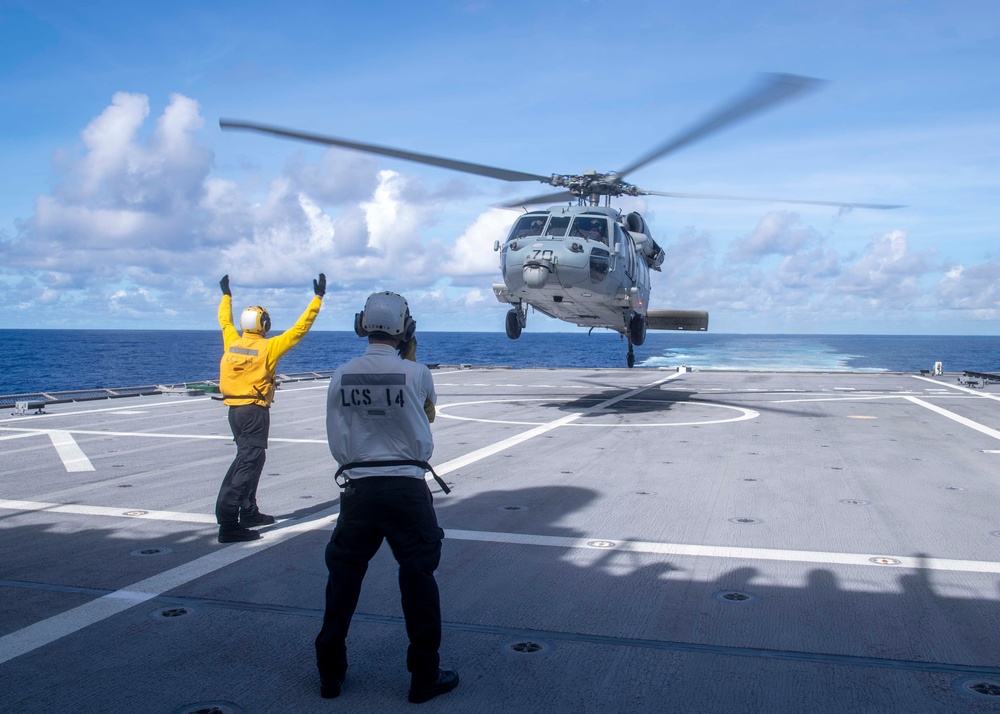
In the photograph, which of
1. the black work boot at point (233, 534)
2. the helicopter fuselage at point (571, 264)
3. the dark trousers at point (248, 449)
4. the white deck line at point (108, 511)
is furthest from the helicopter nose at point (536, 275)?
the black work boot at point (233, 534)

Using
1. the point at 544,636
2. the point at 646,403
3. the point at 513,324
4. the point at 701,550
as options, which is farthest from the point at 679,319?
the point at 544,636

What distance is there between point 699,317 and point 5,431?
59.6 feet

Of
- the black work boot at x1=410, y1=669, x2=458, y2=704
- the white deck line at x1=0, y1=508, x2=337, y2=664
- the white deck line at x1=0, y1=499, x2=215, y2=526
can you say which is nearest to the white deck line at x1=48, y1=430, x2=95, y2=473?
the white deck line at x1=0, y1=499, x2=215, y2=526

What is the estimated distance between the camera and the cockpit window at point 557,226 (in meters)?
16.5

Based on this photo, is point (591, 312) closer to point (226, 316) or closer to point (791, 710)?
point (226, 316)

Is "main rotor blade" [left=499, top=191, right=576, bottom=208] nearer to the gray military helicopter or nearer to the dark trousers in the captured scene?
the gray military helicopter

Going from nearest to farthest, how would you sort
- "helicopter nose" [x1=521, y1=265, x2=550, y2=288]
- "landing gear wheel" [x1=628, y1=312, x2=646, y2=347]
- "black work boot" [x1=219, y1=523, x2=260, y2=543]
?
"black work boot" [x1=219, y1=523, x2=260, y2=543], "helicopter nose" [x1=521, y1=265, x2=550, y2=288], "landing gear wheel" [x1=628, y1=312, x2=646, y2=347]

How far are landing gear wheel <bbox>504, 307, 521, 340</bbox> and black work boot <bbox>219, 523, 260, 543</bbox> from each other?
1243 cm

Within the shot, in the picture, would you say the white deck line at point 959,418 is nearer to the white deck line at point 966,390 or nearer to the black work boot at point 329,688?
the white deck line at point 966,390

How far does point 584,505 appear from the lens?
8.27m

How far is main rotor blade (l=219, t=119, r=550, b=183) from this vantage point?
11.9 meters

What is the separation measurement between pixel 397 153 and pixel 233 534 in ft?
29.7

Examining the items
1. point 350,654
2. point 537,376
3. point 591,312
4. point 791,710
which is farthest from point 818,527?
point 537,376

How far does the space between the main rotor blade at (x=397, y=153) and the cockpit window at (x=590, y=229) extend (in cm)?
157
